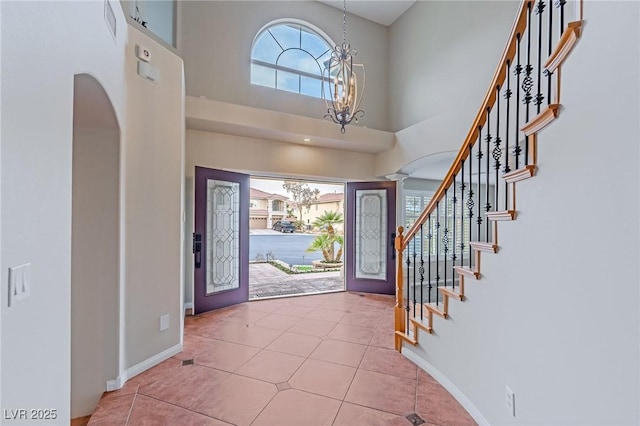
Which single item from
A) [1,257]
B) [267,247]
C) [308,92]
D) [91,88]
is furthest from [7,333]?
[267,247]

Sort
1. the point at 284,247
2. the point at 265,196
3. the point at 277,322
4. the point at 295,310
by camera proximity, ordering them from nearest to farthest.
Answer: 1. the point at 277,322
2. the point at 295,310
3. the point at 284,247
4. the point at 265,196

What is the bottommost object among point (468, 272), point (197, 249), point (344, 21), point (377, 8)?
point (197, 249)

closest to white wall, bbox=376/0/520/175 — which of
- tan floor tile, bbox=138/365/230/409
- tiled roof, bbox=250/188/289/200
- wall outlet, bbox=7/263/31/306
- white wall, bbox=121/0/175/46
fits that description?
white wall, bbox=121/0/175/46

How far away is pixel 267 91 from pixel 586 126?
470 cm

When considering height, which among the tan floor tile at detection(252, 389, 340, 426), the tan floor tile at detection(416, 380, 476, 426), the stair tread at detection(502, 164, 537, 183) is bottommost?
the tan floor tile at detection(252, 389, 340, 426)

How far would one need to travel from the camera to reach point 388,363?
9.41 feet

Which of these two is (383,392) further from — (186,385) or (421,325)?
(186,385)

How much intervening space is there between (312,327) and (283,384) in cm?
135

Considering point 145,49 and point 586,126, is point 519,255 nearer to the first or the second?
point 586,126

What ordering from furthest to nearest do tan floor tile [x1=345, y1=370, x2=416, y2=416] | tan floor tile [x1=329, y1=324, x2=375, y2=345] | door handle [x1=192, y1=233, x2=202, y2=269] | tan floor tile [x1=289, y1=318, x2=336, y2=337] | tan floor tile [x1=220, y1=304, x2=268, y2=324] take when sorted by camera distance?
door handle [x1=192, y1=233, x2=202, y2=269] → tan floor tile [x1=220, y1=304, x2=268, y2=324] → tan floor tile [x1=289, y1=318, x2=336, y2=337] → tan floor tile [x1=329, y1=324, x2=375, y2=345] → tan floor tile [x1=345, y1=370, x2=416, y2=416]

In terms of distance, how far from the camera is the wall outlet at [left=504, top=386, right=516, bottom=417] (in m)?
1.68

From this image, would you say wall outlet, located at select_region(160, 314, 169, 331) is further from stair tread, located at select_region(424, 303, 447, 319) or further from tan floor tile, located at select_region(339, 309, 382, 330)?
stair tread, located at select_region(424, 303, 447, 319)

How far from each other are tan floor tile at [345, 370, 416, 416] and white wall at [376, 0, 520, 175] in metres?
3.10

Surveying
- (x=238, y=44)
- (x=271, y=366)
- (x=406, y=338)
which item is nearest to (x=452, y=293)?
(x=406, y=338)
